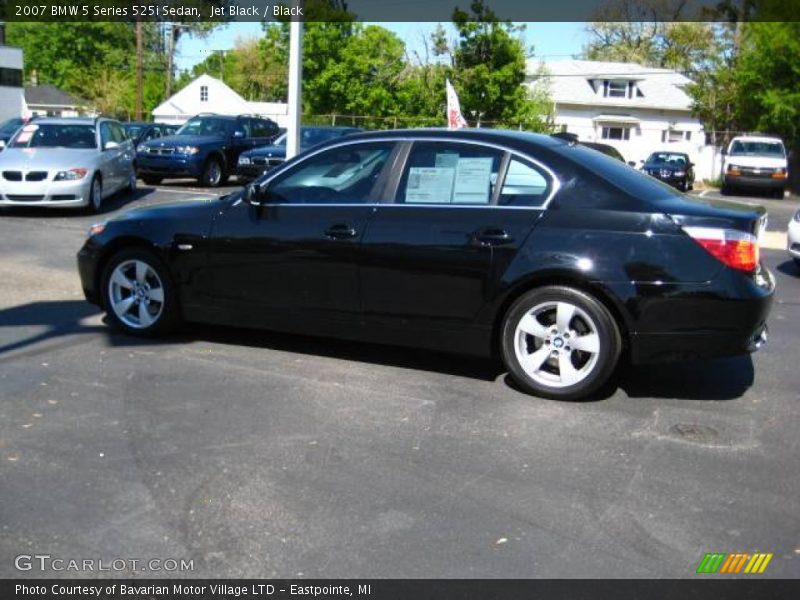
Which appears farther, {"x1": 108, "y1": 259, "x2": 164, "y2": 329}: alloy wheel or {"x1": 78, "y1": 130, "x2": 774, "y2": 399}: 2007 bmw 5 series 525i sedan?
{"x1": 108, "y1": 259, "x2": 164, "y2": 329}: alloy wheel

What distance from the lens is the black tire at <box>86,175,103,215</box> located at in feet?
50.1

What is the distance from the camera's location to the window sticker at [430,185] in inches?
234

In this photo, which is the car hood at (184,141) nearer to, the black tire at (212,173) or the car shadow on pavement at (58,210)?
the black tire at (212,173)

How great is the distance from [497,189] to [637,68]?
52.7 metres

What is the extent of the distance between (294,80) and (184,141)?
8.63 meters

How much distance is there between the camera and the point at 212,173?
20.8 metres

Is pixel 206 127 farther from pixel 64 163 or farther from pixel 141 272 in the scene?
pixel 141 272

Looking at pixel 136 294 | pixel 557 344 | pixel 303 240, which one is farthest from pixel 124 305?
pixel 557 344

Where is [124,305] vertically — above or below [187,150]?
below

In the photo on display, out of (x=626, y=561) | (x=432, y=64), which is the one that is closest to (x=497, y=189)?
(x=626, y=561)

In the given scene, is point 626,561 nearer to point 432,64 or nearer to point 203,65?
point 432,64

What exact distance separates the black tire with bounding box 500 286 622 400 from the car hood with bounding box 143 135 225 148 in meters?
15.9

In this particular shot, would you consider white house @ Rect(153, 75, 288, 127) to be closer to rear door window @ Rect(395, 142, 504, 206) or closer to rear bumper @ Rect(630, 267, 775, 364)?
rear door window @ Rect(395, 142, 504, 206)

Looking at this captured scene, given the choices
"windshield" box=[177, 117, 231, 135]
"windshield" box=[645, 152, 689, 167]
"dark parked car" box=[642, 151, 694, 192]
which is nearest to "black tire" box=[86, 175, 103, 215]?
"windshield" box=[177, 117, 231, 135]
